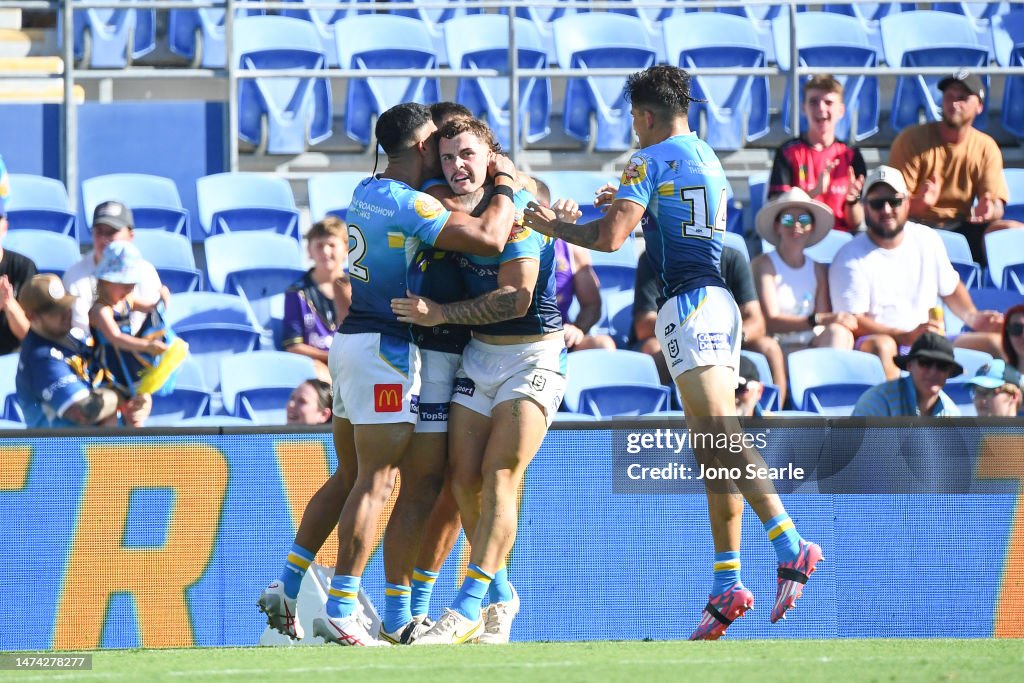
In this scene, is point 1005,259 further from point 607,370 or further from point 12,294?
point 12,294

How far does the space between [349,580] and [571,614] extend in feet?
3.81

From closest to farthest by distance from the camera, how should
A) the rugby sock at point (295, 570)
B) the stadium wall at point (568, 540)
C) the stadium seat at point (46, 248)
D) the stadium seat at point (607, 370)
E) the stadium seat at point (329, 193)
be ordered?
the rugby sock at point (295, 570)
the stadium wall at point (568, 540)
the stadium seat at point (607, 370)
the stadium seat at point (46, 248)
the stadium seat at point (329, 193)

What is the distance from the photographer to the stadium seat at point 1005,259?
988 cm

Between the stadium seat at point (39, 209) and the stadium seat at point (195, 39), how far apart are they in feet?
7.14

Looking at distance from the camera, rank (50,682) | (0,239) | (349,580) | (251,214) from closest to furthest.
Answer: (50,682) → (349,580) → (0,239) → (251,214)

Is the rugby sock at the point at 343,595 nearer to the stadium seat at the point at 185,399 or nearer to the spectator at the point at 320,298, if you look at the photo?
the stadium seat at the point at 185,399

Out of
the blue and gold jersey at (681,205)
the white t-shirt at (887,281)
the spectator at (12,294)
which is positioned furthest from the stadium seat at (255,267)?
the blue and gold jersey at (681,205)

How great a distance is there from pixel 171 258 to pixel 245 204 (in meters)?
0.81

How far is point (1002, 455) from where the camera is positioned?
633 cm

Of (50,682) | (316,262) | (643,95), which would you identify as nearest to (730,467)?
(643,95)

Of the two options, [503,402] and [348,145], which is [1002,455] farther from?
[348,145]

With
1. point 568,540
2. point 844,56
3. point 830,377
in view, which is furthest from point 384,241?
point 844,56

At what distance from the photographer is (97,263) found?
8.55 metres

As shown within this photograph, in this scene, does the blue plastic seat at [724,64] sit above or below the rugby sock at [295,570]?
above
